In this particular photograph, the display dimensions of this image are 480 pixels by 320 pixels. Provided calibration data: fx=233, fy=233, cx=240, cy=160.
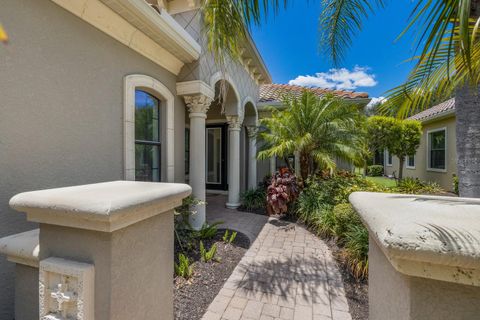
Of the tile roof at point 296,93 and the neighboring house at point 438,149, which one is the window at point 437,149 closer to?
the neighboring house at point 438,149

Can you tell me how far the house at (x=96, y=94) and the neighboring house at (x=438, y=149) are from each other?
1075cm

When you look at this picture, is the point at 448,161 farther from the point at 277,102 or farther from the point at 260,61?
the point at 260,61

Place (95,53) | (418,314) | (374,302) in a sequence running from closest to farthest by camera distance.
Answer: (418,314), (374,302), (95,53)

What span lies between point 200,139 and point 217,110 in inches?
178

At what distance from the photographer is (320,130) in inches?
287

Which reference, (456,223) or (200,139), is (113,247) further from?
(200,139)

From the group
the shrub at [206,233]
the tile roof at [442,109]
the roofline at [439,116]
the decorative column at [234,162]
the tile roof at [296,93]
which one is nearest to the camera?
the shrub at [206,233]

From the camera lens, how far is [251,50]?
7824mm

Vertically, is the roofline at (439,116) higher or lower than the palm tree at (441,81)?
higher

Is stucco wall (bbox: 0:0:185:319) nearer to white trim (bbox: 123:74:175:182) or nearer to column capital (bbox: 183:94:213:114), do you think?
white trim (bbox: 123:74:175:182)

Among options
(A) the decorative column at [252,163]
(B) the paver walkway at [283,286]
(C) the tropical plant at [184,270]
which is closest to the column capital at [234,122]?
(A) the decorative column at [252,163]

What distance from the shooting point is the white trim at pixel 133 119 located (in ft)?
12.6

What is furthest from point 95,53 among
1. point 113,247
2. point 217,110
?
point 217,110

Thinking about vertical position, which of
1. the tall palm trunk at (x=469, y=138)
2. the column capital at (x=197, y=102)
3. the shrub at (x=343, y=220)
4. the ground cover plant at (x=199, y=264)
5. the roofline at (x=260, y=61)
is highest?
the roofline at (x=260, y=61)
